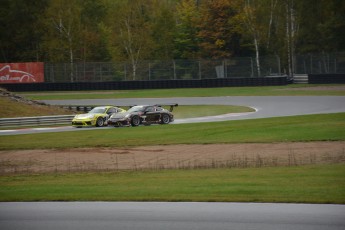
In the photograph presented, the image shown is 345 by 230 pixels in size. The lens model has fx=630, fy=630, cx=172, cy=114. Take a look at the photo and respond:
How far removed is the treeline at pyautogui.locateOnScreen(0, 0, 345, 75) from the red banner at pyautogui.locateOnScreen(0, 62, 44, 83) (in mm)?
10175

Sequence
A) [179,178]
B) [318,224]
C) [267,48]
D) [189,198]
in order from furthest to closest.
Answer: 1. [267,48]
2. [179,178]
3. [189,198]
4. [318,224]

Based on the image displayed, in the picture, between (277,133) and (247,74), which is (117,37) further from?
(277,133)

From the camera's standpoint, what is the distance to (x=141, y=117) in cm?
3253

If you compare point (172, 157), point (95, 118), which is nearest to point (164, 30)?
point (95, 118)

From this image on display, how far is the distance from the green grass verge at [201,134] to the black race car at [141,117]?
1.07m

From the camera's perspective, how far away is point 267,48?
74375 millimetres

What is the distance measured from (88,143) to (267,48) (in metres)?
52.3

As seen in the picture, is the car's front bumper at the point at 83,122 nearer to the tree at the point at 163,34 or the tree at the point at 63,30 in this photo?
the tree at the point at 63,30

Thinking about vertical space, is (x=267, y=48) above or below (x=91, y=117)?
above

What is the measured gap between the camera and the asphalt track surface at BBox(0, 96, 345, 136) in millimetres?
34562

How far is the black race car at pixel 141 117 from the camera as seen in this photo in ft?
106

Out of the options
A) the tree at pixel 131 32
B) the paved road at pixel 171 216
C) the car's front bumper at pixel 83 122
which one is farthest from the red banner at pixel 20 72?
the paved road at pixel 171 216

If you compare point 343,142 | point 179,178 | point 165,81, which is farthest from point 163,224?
point 165,81

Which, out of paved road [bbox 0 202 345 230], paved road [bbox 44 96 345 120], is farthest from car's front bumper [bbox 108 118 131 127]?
paved road [bbox 0 202 345 230]
